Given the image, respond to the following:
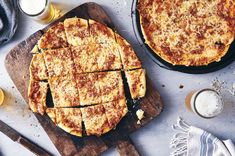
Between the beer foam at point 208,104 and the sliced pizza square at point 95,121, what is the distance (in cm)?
65

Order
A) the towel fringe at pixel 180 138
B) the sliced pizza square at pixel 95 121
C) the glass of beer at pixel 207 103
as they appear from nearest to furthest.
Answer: the glass of beer at pixel 207 103 → the sliced pizza square at pixel 95 121 → the towel fringe at pixel 180 138

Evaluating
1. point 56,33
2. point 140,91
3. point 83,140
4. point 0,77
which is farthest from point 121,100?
point 0,77

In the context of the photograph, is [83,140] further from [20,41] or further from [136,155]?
[20,41]

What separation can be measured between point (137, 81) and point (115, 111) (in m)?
0.26

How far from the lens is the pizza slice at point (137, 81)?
4.08 m

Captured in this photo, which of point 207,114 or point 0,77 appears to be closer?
point 207,114

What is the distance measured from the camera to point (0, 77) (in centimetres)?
425

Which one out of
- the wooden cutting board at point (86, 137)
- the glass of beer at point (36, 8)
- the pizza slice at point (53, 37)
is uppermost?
the glass of beer at point (36, 8)

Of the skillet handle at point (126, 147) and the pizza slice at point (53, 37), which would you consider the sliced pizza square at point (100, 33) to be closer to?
the pizza slice at point (53, 37)

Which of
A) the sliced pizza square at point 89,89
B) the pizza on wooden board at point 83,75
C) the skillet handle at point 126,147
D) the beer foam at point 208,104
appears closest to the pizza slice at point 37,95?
the pizza on wooden board at point 83,75

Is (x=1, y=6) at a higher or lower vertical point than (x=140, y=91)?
higher

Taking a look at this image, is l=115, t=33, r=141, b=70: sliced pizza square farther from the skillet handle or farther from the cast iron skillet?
the skillet handle

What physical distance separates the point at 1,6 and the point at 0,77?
518 mm

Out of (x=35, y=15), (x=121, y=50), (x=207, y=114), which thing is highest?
(x=35, y=15)
